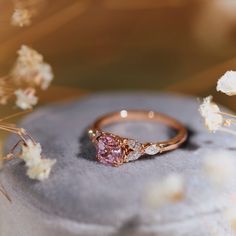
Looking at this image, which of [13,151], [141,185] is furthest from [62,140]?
[141,185]

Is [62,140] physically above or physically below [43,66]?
below

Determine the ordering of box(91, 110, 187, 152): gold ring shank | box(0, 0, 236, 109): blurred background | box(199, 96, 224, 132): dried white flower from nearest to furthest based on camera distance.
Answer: box(199, 96, 224, 132): dried white flower < box(91, 110, 187, 152): gold ring shank < box(0, 0, 236, 109): blurred background

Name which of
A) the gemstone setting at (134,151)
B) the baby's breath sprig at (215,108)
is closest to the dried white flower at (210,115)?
the baby's breath sprig at (215,108)

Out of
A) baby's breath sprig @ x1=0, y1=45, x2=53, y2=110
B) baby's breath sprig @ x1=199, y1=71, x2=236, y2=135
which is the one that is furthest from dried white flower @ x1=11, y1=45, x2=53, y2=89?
baby's breath sprig @ x1=199, y1=71, x2=236, y2=135

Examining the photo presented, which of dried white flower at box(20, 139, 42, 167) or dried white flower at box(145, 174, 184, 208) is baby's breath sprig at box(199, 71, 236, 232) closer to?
dried white flower at box(145, 174, 184, 208)

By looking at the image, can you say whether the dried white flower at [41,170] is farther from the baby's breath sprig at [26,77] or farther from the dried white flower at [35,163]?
the baby's breath sprig at [26,77]

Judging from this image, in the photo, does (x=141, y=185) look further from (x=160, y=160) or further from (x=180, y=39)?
(x=180, y=39)

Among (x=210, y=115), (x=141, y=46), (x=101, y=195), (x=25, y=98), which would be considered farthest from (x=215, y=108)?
(x=141, y=46)
